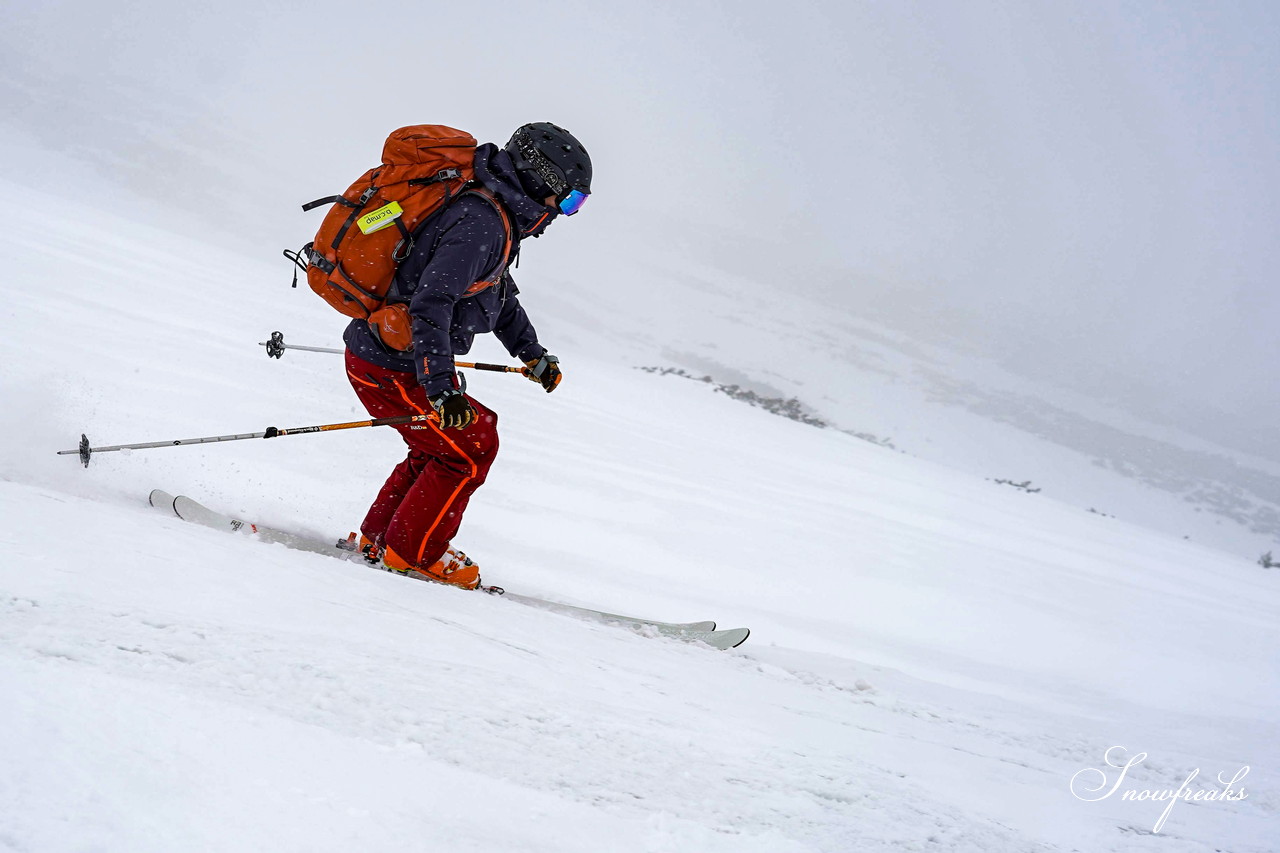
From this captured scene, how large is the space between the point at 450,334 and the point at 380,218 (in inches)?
21.5

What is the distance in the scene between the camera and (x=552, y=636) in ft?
9.45

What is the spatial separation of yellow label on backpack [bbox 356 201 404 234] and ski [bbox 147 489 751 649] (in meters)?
1.57

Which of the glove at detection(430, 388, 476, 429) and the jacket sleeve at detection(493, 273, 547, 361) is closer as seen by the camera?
the glove at detection(430, 388, 476, 429)

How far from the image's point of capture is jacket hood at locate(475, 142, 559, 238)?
10.2 ft

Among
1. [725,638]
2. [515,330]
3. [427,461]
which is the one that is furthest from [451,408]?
[725,638]

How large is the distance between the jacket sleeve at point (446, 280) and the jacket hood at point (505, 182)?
0.29 feet

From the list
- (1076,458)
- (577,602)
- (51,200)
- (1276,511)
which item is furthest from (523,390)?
(1276,511)

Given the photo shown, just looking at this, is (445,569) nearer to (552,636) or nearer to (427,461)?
(427,461)

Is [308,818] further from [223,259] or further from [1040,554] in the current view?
[223,259]

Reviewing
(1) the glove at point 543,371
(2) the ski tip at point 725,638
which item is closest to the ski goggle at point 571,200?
(1) the glove at point 543,371

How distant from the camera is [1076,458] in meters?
23.2

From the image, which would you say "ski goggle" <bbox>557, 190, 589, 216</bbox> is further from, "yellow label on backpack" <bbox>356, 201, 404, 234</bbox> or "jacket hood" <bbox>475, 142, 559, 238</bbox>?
"yellow label on backpack" <bbox>356, 201, 404, 234</bbox>

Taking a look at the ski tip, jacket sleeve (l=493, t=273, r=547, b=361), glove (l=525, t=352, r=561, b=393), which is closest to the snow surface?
the ski tip

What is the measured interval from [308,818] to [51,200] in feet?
45.2
